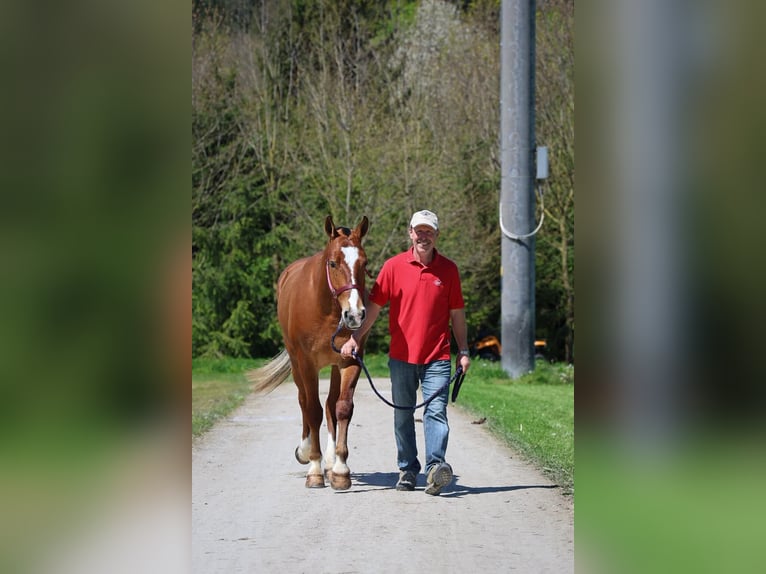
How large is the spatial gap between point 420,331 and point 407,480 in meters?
0.99

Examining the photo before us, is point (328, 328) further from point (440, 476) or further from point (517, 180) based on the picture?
point (517, 180)

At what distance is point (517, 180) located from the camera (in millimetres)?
14758

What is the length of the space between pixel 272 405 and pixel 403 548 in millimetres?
7520

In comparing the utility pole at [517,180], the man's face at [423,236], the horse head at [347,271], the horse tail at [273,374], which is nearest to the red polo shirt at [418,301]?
the man's face at [423,236]

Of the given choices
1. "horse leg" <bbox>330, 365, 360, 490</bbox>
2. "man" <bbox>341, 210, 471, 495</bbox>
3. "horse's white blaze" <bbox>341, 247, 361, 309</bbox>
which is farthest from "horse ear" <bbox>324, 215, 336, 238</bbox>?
"horse leg" <bbox>330, 365, 360, 490</bbox>

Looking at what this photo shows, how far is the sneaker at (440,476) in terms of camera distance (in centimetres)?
650

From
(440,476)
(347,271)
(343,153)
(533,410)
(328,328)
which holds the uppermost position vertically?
(343,153)

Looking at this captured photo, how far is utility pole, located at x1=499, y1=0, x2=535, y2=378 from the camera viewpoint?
1433cm

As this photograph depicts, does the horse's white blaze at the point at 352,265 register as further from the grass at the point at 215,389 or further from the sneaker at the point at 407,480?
the grass at the point at 215,389

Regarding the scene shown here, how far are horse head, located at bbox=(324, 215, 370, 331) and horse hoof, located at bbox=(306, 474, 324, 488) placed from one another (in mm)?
1236

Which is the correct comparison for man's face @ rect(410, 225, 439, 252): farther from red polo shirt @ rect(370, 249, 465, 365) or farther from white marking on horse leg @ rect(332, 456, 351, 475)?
white marking on horse leg @ rect(332, 456, 351, 475)

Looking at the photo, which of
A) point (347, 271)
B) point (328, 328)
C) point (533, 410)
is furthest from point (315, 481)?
point (533, 410)
